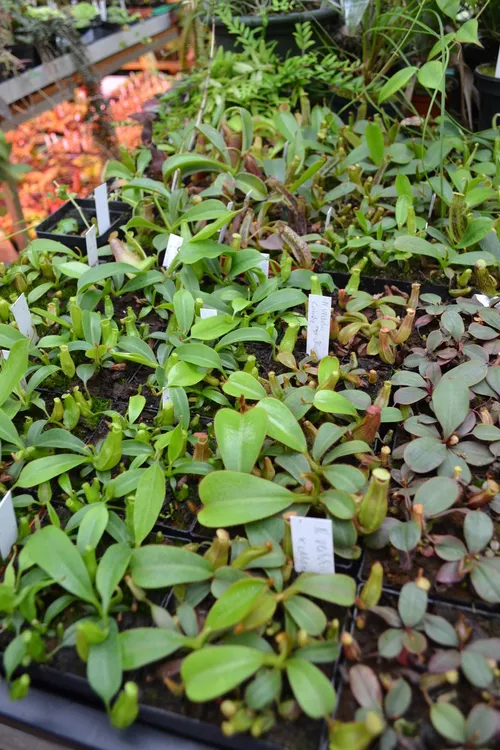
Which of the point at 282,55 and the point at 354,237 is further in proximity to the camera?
the point at 282,55

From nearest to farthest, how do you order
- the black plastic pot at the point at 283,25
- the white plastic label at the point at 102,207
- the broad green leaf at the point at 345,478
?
1. the broad green leaf at the point at 345,478
2. the white plastic label at the point at 102,207
3. the black plastic pot at the point at 283,25

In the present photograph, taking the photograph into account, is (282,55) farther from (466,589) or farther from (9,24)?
(466,589)

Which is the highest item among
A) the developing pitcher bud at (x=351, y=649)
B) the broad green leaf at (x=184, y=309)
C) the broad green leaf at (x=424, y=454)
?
the broad green leaf at (x=184, y=309)

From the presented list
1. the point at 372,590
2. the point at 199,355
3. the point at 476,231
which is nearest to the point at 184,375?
the point at 199,355

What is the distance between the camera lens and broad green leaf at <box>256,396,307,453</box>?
36.3 inches

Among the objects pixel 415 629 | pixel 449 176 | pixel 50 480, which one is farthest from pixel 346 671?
pixel 449 176

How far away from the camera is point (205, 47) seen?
2207 millimetres

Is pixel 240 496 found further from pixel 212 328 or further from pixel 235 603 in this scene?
pixel 212 328

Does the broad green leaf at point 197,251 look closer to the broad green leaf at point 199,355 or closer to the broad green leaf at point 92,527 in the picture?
the broad green leaf at point 199,355

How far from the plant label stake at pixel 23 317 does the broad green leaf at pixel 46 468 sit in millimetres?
335

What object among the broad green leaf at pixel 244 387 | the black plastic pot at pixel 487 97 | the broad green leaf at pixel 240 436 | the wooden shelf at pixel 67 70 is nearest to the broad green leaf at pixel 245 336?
the broad green leaf at pixel 244 387

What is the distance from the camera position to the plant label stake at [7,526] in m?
0.84

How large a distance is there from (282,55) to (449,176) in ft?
3.39

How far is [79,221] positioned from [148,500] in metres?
1.11
